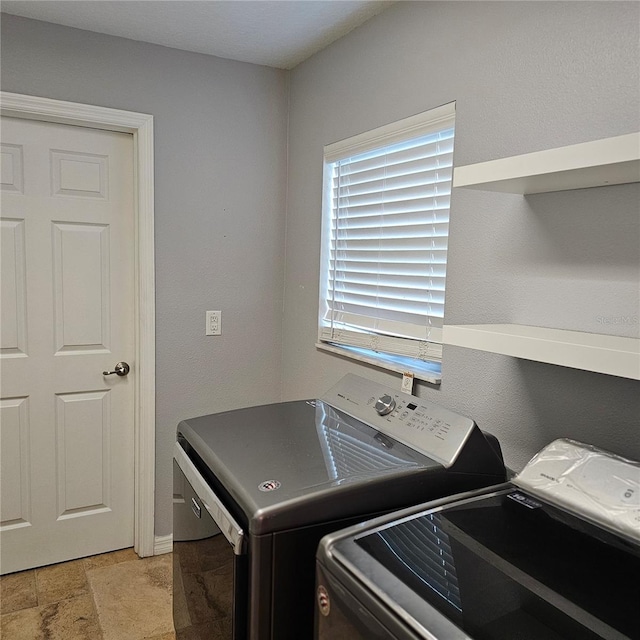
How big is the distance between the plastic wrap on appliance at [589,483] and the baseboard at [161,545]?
6.39ft

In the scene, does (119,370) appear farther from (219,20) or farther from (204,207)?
(219,20)

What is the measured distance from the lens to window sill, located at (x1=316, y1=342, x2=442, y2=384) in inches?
71.3

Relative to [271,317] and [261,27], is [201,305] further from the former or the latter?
[261,27]

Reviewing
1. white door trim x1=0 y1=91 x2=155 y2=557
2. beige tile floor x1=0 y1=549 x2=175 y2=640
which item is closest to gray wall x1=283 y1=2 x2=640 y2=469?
Result: white door trim x1=0 y1=91 x2=155 y2=557

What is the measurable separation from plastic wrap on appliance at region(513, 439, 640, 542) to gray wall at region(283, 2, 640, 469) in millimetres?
152

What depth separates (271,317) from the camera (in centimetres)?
277

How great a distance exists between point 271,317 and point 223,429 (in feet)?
3.85

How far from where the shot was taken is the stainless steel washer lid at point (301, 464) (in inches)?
47.6

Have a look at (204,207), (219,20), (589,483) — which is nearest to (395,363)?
(589,483)

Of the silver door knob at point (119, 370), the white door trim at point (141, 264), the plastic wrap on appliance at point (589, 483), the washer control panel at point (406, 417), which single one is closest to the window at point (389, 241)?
the washer control panel at point (406, 417)

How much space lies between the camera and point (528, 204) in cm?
144

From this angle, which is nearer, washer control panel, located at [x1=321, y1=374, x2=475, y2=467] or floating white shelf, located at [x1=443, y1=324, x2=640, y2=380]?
floating white shelf, located at [x1=443, y1=324, x2=640, y2=380]

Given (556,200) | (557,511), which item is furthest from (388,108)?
(557,511)

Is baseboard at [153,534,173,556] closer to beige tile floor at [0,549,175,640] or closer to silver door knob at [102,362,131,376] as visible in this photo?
beige tile floor at [0,549,175,640]
